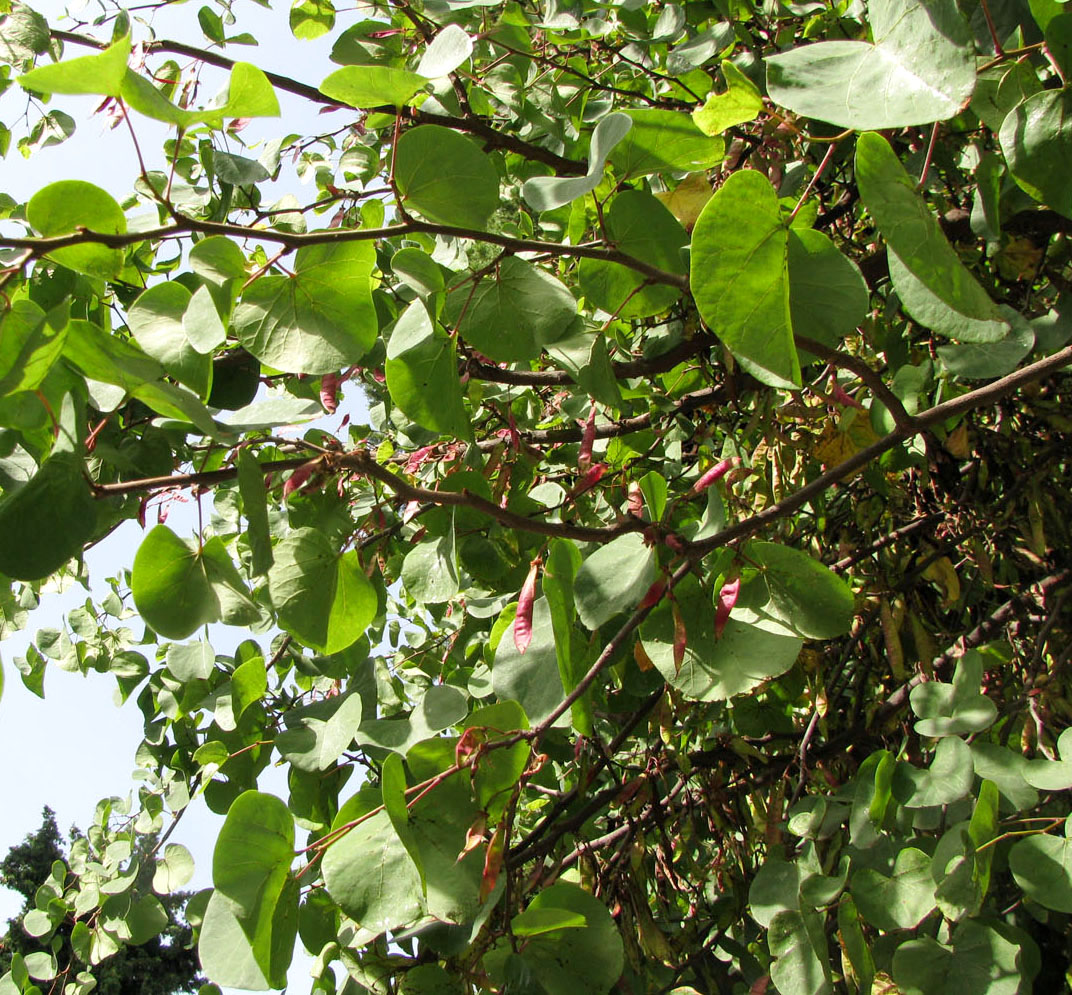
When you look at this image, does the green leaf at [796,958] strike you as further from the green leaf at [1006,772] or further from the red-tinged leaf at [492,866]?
the red-tinged leaf at [492,866]

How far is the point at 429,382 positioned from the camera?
88cm

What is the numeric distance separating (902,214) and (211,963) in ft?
2.83

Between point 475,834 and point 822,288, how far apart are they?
1.73 ft

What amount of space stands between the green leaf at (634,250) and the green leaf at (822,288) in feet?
0.51

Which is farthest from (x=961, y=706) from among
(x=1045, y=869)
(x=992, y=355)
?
(x=992, y=355)

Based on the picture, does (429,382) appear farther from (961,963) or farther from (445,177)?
(961,963)

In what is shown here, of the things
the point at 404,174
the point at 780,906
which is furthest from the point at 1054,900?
the point at 404,174

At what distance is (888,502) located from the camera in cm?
148

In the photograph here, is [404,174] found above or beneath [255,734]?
above

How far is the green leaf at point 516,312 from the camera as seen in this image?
0.86m

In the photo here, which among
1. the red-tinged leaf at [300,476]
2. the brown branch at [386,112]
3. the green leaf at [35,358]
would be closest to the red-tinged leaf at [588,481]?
the red-tinged leaf at [300,476]

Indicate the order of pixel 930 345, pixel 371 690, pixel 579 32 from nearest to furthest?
pixel 371 690, pixel 930 345, pixel 579 32

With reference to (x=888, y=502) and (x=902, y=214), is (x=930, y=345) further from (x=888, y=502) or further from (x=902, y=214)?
(x=902, y=214)

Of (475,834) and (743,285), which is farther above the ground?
(743,285)
